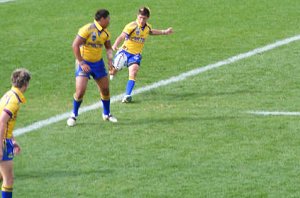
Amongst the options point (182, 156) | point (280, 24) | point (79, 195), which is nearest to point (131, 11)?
point (280, 24)

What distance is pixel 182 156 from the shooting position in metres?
14.4

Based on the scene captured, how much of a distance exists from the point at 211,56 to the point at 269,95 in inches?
156

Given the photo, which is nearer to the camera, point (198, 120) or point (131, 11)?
point (198, 120)

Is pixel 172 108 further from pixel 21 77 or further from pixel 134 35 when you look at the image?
pixel 21 77

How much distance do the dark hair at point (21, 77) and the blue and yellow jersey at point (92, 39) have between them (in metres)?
4.67

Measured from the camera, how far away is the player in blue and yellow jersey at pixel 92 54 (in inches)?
625

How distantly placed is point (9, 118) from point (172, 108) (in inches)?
271

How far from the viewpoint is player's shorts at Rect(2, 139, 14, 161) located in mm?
11508

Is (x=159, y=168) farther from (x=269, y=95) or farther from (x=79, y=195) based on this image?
(x=269, y=95)

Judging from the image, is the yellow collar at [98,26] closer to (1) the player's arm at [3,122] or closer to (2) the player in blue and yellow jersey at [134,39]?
(2) the player in blue and yellow jersey at [134,39]

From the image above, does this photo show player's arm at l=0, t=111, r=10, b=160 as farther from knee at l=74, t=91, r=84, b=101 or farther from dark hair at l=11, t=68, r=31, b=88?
knee at l=74, t=91, r=84, b=101

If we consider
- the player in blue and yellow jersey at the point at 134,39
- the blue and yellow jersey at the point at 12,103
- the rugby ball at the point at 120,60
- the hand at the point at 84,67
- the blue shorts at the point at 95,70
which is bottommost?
the rugby ball at the point at 120,60

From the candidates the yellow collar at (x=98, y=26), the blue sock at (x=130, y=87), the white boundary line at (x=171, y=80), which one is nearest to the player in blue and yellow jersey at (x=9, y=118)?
the white boundary line at (x=171, y=80)

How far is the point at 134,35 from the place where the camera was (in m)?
18.8
